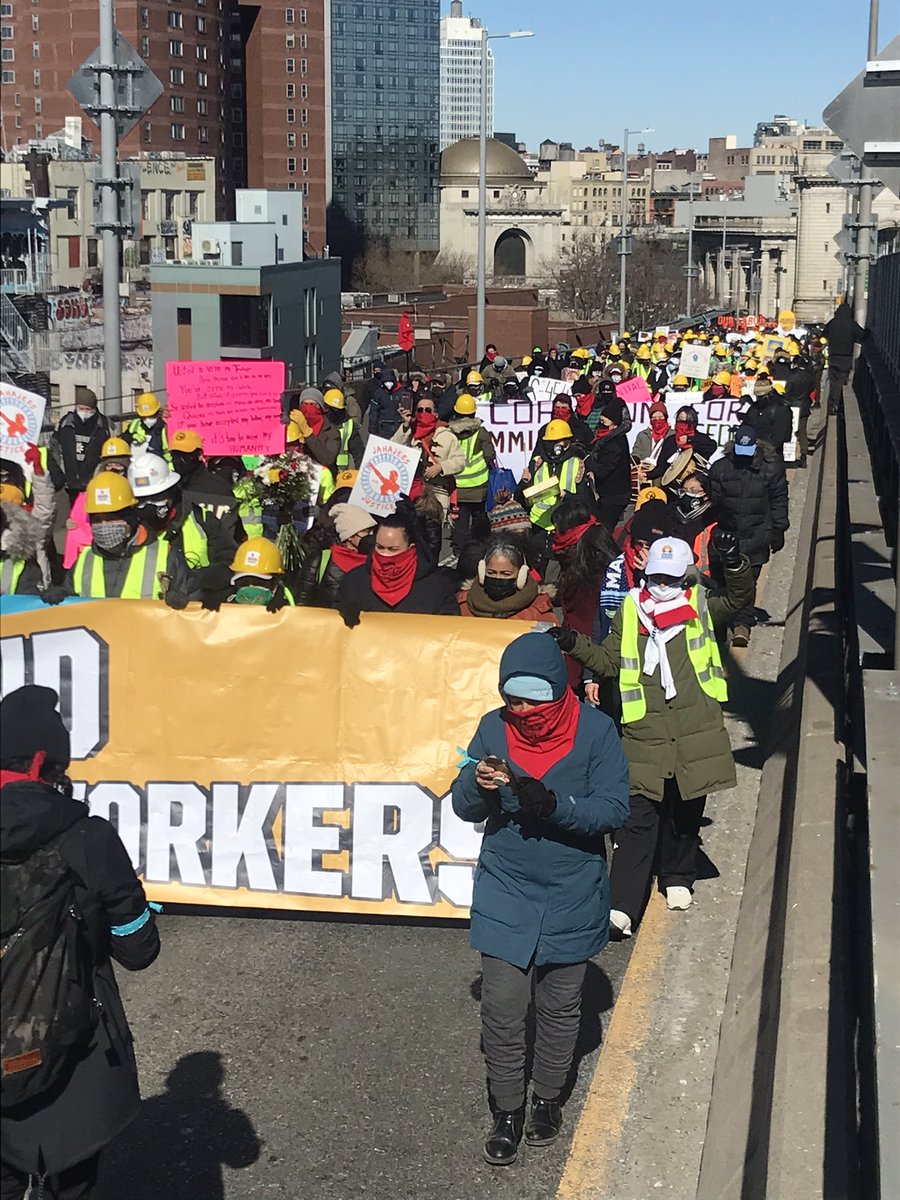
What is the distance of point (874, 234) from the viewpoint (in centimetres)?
5266

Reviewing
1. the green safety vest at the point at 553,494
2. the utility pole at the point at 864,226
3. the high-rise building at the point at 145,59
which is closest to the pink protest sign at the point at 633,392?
the green safety vest at the point at 553,494

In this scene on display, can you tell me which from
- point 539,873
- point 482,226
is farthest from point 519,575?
point 482,226

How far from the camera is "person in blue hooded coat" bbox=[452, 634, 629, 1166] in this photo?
5.32 metres

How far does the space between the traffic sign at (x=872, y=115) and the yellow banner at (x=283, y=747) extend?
2302 mm

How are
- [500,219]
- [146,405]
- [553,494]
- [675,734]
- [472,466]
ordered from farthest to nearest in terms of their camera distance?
[500,219]
[146,405]
[472,466]
[553,494]
[675,734]

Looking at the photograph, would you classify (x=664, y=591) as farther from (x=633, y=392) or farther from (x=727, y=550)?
(x=633, y=392)

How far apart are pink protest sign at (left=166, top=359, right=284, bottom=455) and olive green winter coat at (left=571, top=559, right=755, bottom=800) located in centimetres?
586

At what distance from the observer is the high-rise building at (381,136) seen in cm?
17912

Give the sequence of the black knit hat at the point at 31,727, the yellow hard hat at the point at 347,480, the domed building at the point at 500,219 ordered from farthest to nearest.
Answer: the domed building at the point at 500,219, the yellow hard hat at the point at 347,480, the black knit hat at the point at 31,727

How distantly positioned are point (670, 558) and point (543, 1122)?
2439 millimetres

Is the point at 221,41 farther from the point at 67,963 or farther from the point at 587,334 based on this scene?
the point at 67,963

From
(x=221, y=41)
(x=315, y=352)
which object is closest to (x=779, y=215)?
(x=221, y=41)

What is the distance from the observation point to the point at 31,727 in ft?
13.3

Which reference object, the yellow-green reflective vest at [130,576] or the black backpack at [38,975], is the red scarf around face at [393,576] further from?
the black backpack at [38,975]
